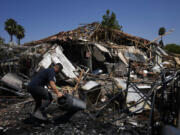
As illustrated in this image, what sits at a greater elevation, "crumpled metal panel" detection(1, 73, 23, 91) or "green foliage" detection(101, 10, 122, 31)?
"green foliage" detection(101, 10, 122, 31)

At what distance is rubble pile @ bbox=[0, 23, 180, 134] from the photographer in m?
3.29

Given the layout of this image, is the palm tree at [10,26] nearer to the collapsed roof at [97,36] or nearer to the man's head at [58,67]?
Answer: the collapsed roof at [97,36]

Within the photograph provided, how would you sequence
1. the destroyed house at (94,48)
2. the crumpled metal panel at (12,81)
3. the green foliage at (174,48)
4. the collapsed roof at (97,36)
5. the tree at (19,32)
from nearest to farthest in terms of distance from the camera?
the crumpled metal panel at (12,81) < the destroyed house at (94,48) < the collapsed roof at (97,36) < the green foliage at (174,48) < the tree at (19,32)

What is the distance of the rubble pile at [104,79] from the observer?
329cm

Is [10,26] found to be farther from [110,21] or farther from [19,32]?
[110,21]

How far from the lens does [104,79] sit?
26.0 feet

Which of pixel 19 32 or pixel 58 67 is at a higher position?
pixel 19 32

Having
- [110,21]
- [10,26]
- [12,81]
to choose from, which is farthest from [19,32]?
[12,81]

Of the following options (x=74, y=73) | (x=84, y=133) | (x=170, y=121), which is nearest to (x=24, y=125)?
(x=84, y=133)

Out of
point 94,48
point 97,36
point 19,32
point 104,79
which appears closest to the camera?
point 104,79

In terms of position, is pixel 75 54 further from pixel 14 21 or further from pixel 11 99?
pixel 14 21

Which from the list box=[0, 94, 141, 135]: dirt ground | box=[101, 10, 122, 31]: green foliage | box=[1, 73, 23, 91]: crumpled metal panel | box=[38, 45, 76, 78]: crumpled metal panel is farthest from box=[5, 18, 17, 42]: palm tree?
box=[0, 94, 141, 135]: dirt ground

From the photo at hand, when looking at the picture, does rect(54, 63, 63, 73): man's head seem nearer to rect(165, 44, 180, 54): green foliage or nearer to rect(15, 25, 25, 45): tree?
rect(165, 44, 180, 54): green foliage

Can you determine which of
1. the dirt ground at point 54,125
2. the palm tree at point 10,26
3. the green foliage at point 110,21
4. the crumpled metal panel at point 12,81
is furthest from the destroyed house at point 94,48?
the palm tree at point 10,26
